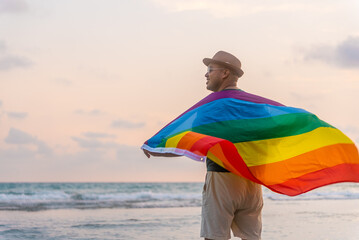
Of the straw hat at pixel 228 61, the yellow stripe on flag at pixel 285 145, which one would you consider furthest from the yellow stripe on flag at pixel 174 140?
the straw hat at pixel 228 61

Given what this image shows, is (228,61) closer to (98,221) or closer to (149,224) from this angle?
(149,224)

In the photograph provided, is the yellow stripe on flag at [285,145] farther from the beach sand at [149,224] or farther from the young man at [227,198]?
the beach sand at [149,224]

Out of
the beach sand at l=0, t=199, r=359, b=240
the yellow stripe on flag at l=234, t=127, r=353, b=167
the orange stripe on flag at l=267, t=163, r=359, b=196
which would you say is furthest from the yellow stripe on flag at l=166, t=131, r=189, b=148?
the beach sand at l=0, t=199, r=359, b=240

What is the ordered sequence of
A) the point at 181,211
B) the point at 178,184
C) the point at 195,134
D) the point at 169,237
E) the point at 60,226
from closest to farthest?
the point at 195,134 → the point at 169,237 → the point at 60,226 → the point at 181,211 → the point at 178,184

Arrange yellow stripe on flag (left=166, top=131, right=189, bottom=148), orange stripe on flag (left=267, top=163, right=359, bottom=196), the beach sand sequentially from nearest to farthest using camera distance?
1. yellow stripe on flag (left=166, top=131, right=189, bottom=148)
2. orange stripe on flag (left=267, top=163, right=359, bottom=196)
3. the beach sand

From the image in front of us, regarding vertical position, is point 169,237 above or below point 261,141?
below

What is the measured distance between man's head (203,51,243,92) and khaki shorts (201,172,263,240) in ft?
2.10

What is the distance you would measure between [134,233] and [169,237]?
596 millimetres

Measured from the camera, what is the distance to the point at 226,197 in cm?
345

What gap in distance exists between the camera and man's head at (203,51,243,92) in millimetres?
3604

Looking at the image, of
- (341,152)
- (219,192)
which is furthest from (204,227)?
(341,152)

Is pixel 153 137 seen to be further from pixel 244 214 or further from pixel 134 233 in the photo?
pixel 134 233

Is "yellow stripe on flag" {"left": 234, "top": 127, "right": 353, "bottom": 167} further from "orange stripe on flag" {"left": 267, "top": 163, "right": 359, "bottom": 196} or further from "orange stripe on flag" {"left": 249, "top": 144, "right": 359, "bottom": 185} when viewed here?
"orange stripe on flag" {"left": 267, "top": 163, "right": 359, "bottom": 196}

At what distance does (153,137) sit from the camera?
3.59m
